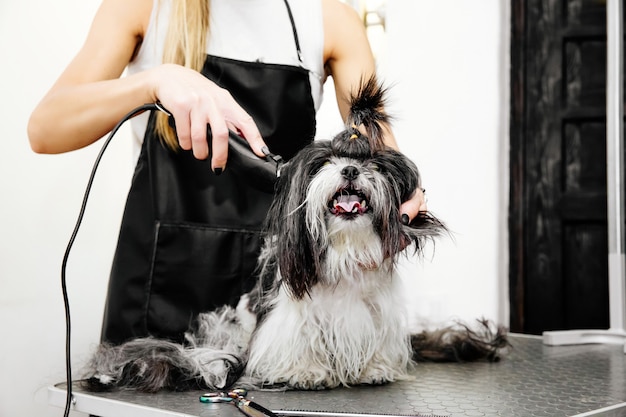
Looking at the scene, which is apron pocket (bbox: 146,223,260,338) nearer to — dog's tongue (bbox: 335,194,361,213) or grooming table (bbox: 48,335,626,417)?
grooming table (bbox: 48,335,626,417)

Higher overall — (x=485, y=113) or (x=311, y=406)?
(x=485, y=113)

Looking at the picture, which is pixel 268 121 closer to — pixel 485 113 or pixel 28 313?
pixel 28 313

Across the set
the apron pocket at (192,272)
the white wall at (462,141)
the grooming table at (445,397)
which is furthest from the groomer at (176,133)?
the white wall at (462,141)

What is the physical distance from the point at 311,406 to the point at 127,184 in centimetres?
169

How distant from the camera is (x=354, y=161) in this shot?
106 centimetres

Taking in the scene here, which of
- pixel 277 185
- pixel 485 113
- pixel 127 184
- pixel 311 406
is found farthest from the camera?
pixel 485 113

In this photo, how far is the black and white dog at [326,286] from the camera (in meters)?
1.05

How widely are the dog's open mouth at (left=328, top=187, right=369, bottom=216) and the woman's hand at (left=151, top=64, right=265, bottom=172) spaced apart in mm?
147

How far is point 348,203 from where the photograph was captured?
3.42ft

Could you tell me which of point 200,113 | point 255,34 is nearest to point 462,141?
point 255,34

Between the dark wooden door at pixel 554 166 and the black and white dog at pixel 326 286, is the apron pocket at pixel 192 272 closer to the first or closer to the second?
the black and white dog at pixel 326 286

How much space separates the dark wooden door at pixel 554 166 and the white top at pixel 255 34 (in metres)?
1.96

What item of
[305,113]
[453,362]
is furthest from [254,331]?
[305,113]

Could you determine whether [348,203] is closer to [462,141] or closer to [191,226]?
[191,226]
